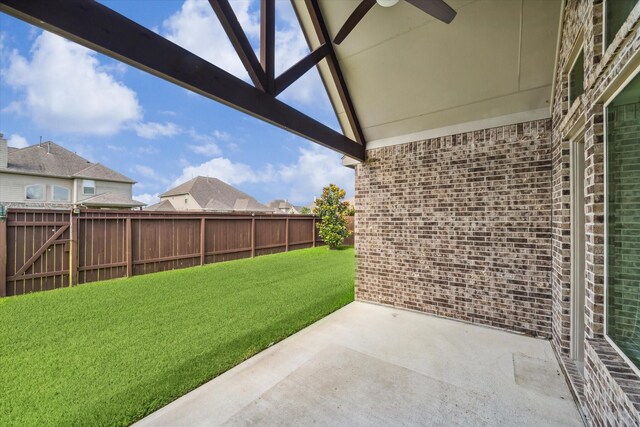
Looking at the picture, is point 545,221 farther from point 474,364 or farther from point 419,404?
point 419,404

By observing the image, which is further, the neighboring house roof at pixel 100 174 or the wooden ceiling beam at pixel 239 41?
the neighboring house roof at pixel 100 174

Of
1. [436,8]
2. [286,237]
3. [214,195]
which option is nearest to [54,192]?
[214,195]

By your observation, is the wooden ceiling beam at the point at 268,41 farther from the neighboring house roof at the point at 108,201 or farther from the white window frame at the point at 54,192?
the white window frame at the point at 54,192

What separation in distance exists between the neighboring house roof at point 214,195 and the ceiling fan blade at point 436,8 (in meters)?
22.3

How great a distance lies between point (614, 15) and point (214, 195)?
2601 cm

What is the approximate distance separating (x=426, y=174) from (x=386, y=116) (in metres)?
1.20

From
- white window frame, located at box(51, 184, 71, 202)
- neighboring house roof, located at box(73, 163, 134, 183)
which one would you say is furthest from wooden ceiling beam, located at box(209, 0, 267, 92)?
white window frame, located at box(51, 184, 71, 202)

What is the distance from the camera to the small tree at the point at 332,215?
41.1 feet

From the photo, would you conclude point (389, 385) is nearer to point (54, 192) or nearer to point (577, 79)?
point (577, 79)

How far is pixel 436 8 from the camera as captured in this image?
2.58m

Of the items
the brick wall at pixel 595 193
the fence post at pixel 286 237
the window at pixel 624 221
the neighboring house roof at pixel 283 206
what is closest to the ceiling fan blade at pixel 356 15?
the brick wall at pixel 595 193

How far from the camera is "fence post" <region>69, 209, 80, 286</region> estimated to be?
19.4 feet

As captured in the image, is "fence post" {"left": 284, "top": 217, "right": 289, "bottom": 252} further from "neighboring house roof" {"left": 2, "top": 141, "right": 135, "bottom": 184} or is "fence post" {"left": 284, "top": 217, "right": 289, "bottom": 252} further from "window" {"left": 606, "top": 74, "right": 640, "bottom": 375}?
"neighboring house roof" {"left": 2, "top": 141, "right": 135, "bottom": 184}

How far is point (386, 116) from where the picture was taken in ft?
14.7
